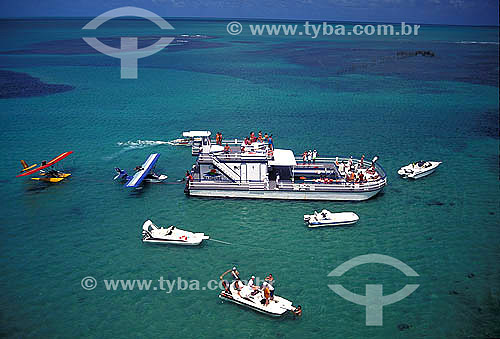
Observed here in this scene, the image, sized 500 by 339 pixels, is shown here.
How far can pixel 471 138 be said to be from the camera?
67938mm

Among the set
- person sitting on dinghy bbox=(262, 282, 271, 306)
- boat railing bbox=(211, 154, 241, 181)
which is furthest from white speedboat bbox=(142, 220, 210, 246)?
boat railing bbox=(211, 154, 241, 181)

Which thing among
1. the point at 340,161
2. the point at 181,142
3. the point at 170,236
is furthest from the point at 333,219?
the point at 181,142

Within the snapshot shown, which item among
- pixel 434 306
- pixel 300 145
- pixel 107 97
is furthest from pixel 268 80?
pixel 434 306

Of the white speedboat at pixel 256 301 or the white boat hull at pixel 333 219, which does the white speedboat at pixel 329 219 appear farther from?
the white speedboat at pixel 256 301

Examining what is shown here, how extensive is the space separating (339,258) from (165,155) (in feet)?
109

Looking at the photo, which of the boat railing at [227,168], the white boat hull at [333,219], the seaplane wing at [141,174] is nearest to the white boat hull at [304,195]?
the boat railing at [227,168]

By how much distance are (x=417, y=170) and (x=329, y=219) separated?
698 inches

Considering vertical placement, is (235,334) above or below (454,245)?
below

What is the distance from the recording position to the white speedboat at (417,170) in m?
49.9

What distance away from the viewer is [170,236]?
36.7 metres

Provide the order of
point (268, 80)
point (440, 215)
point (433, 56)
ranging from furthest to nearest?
point (433, 56) < point (268, 80) < point (440, 215)

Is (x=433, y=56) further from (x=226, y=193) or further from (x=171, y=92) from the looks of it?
(x=226, y=193)

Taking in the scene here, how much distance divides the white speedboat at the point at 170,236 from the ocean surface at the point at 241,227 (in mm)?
811

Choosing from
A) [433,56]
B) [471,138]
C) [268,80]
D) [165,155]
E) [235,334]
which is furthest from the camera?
[433,56]
